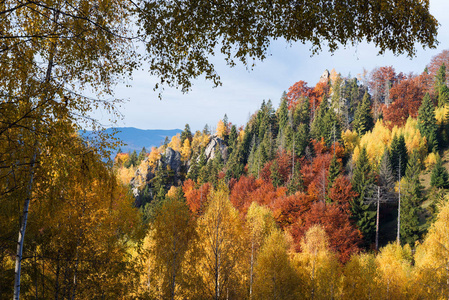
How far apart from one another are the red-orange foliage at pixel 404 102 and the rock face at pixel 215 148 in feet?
124

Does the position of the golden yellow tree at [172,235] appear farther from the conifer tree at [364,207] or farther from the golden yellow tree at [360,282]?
the conifer tree at [364,207]

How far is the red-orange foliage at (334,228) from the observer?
2942 centimetres

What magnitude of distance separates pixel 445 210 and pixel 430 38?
1507 centimetres

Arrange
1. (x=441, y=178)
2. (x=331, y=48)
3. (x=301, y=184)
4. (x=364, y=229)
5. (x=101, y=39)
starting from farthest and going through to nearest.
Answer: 1. (x=301, y=184)
2. (x=441, y=178)
3. (x=364, y=229)
4. (x=331, y=48)
5. (x=101, y=39)

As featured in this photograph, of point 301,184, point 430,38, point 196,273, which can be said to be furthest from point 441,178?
point 430,38

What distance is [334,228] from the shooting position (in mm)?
30797

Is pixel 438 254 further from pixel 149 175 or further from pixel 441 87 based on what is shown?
pixel 149 175

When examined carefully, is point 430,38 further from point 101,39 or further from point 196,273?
point 196,273

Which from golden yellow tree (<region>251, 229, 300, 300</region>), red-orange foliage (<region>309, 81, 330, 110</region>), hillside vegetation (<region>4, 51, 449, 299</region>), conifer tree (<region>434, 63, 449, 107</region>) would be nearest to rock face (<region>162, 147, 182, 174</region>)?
hillside vegetation (<region>4, 51, 449, 299</region>)

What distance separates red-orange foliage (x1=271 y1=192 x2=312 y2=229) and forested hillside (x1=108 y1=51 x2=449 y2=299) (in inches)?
5.0

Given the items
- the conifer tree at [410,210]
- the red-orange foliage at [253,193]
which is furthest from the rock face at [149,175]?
the conifer tree at [410,210]

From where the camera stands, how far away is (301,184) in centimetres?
4112

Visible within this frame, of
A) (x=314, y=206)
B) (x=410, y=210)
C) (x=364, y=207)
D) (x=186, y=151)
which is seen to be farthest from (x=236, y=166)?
(x=410, y=210)

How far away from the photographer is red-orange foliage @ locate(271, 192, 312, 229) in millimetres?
34506
